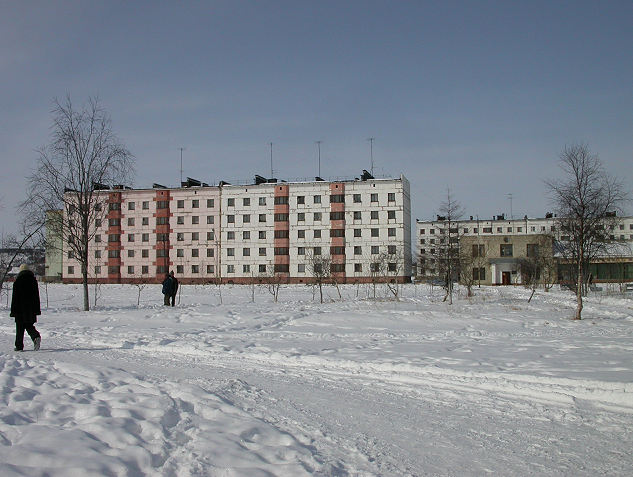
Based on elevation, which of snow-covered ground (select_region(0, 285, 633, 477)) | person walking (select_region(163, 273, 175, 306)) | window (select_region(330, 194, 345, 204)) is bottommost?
snow-covered ground (select_region(0, 285, 633, 477))

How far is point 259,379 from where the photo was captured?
8.84m

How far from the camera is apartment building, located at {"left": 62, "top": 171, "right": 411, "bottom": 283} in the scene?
226ft

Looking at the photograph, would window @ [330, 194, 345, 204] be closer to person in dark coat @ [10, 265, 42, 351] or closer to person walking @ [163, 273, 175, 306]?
person walking @ [163, 273, 175, 306]

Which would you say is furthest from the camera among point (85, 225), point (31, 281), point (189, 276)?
point (189, 276)

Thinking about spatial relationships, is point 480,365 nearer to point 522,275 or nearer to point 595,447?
point 595,447

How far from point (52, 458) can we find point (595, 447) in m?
5.06

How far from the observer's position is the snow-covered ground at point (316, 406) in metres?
4.81

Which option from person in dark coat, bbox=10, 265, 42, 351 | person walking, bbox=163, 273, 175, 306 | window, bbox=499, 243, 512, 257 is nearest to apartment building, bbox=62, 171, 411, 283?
window, bbox=499, 243, 512, 257

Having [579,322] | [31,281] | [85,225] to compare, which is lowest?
[579,322]

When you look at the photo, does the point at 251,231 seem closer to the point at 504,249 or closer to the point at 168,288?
the point at 504,249

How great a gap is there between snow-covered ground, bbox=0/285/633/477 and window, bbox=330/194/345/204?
55778mm

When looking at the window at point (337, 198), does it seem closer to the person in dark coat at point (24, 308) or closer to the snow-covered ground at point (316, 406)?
the snow-covered ground at point (316, 406)

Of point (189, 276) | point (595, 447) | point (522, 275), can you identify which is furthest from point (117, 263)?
point (595, 447)

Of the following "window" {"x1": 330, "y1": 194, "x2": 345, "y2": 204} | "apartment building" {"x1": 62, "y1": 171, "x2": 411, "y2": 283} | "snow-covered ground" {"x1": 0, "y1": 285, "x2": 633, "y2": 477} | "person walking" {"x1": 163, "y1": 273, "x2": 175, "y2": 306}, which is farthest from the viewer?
"window" {"x1": 330, "y1": 194, "x2": 345, "y2": 204}
